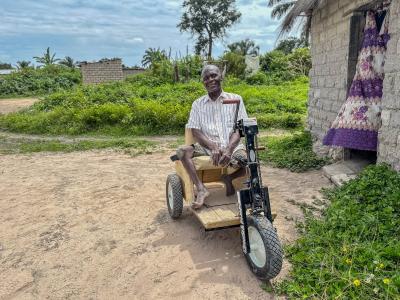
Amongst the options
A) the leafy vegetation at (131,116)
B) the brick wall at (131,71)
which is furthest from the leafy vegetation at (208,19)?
the leafy vegetation at (131,116)

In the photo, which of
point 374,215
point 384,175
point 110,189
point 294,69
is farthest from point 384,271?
point 294,69

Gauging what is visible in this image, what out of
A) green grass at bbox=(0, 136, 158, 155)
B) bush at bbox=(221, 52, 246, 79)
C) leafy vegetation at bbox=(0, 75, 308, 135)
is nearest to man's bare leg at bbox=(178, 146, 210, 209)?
green grass at bbox=(0, 136, 158, 155)

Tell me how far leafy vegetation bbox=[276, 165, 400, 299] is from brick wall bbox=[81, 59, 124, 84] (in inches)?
918

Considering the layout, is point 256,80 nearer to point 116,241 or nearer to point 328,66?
point 328,66

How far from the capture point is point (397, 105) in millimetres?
4305

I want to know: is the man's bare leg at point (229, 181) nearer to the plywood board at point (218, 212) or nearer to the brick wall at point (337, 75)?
the plywood board at point (218, 212)

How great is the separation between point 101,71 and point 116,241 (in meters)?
23.2

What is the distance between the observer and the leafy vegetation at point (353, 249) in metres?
2.64

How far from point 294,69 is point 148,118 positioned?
14.8 m

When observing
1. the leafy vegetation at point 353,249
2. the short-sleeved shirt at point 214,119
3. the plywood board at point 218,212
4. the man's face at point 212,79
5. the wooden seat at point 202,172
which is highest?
the man's face at point 212,79

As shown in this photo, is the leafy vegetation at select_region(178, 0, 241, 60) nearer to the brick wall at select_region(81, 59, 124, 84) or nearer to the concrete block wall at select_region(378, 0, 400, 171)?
the brick wall at select_region(81, 59, 124, 84)

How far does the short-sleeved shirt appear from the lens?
156 inches

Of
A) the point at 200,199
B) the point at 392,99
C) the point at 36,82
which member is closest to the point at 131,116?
the point at 200,199

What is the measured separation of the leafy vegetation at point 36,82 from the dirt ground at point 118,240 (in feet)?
68.2
